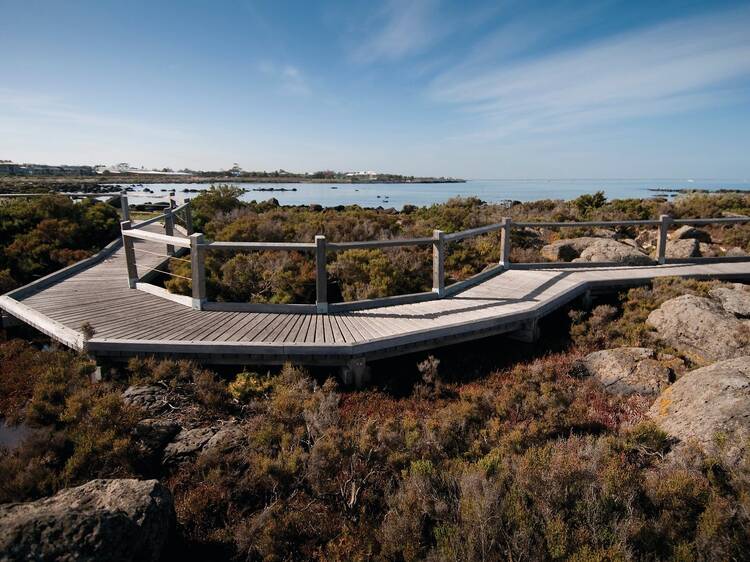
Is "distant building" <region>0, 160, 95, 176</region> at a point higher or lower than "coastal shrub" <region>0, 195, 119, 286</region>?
higher

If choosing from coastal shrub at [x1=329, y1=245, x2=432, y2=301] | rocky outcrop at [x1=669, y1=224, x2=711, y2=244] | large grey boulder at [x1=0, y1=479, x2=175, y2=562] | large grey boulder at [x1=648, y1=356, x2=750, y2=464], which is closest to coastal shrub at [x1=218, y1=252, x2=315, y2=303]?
coastal shrub at [x1=329, y1=245, x2=432, y2=301]

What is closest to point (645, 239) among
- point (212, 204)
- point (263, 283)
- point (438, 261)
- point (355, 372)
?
point (438, 261)

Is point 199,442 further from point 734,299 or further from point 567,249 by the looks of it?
point 567,249

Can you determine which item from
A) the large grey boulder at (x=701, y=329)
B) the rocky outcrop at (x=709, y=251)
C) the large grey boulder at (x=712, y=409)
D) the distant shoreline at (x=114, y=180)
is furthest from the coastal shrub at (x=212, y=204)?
the distant shoreline at (x=114, y=180)

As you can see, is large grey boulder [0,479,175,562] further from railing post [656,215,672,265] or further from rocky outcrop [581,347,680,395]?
railing post [656,215,672,265]

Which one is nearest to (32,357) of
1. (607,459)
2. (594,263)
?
(607,459)

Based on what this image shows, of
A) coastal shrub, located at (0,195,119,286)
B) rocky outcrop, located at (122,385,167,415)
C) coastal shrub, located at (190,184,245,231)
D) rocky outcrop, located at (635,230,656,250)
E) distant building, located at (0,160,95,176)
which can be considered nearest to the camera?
rocky outcrop, located at (122,385,167,415)
